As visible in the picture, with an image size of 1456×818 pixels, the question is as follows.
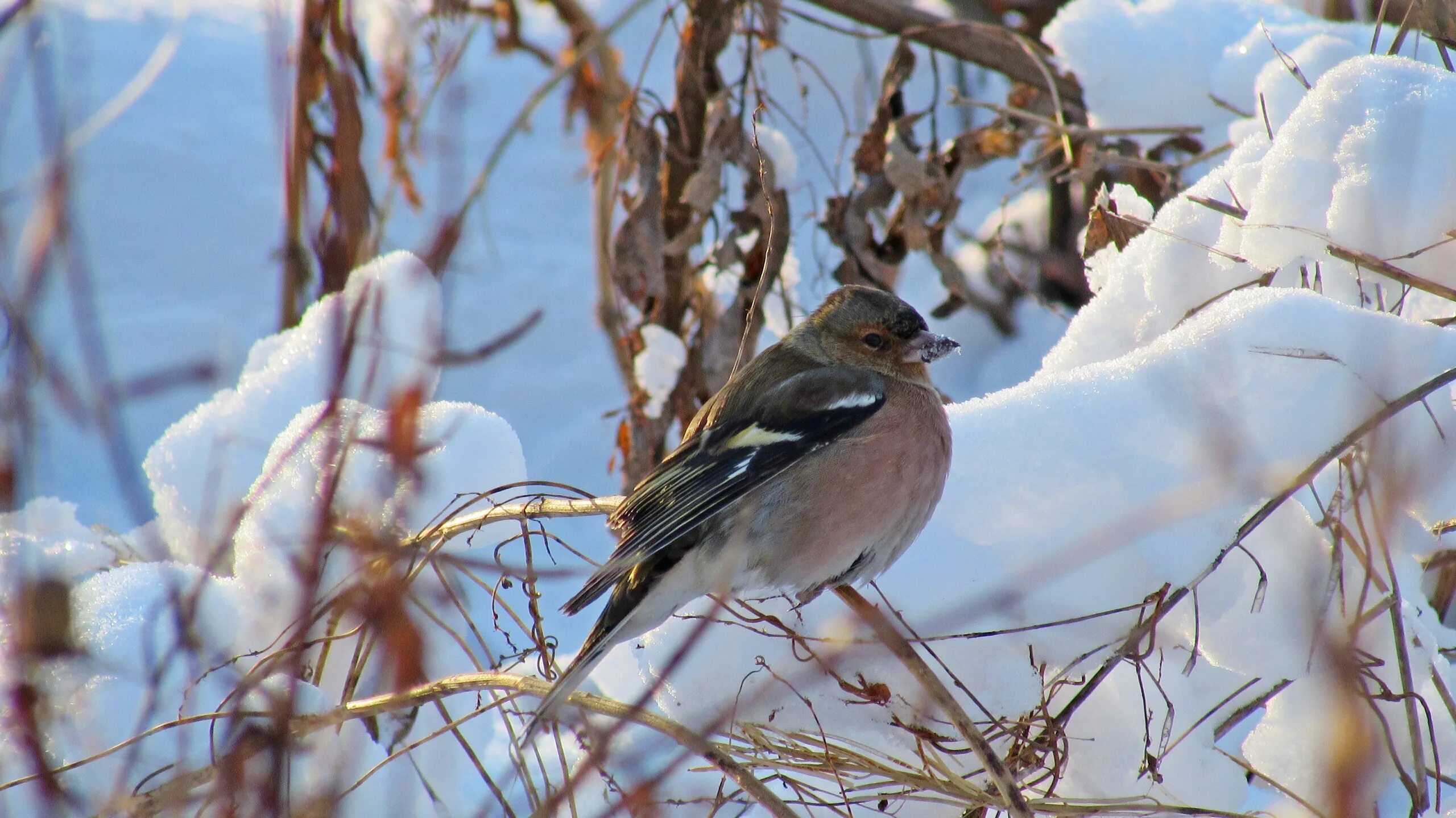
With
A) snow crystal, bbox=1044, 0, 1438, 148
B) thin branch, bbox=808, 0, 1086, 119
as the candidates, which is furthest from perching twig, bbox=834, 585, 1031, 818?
thin branch, bbox=808, 0, 1086, 119

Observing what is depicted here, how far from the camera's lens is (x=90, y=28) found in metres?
6.41

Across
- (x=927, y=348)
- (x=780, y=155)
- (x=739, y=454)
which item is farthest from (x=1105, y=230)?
(x=780, y=155)

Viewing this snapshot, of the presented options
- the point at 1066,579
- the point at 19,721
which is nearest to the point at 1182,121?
the point at 1066,579

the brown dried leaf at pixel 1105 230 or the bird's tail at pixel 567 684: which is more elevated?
the brown dried leaf at pixel 1105 230

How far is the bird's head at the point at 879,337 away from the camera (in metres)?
3.12

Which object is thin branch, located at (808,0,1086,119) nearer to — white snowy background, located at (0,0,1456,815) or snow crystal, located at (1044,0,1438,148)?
snow crystal, located at (1044,0,1438,148)

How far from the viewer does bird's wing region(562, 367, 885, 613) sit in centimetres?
257

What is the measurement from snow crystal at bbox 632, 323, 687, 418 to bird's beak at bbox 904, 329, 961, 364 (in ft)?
3.69

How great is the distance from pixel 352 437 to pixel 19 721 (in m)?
0.73

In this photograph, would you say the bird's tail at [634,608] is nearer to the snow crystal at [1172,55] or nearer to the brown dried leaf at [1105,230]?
the brown dried leaf at [1105,230]

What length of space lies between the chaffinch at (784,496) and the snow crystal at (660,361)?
102 cm

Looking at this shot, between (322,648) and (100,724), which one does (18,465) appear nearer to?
(100,724)

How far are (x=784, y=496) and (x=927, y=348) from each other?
0.67 m

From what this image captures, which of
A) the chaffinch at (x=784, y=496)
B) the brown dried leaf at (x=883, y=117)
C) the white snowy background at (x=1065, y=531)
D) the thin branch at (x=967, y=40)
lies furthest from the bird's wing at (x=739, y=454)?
the thin branch at (x=967, y=40)
